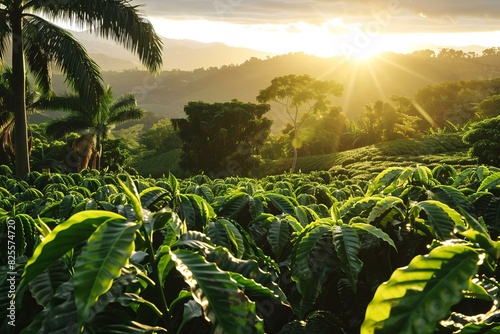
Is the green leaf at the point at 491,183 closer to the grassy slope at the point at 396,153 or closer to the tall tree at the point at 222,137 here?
the grassy slope at the point at 396,153

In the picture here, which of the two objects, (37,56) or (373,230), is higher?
(37,56)

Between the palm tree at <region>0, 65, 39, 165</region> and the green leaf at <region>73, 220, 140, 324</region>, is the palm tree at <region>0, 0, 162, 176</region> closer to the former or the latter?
the palm tree at <region>0, 65, 39, 165</region>

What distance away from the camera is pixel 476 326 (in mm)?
1083

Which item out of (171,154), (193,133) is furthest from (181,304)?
(171,154)

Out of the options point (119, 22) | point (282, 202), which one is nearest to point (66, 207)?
point (282, 202)

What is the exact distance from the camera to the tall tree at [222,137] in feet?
103

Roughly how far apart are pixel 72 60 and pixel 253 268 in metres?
10.7

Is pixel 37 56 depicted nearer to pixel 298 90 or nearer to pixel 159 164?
pixel 298 90

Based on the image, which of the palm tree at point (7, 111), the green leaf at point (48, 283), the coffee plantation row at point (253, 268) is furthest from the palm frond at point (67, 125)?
the green leaf at point (48, 283)

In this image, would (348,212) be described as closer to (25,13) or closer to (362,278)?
(362,278)

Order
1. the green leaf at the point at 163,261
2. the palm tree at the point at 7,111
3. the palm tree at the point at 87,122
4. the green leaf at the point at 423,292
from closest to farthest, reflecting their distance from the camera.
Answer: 1. the green leaf at the point at 423,292
2. the green leaf at the point at 163,261
3. the palm tree at the point at 7,111
4. the palm tree at the point at 87,122

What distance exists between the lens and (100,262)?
3.67ft

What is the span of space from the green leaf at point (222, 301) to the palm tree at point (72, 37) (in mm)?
10618

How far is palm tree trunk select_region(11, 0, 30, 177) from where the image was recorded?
11578 millimetres
